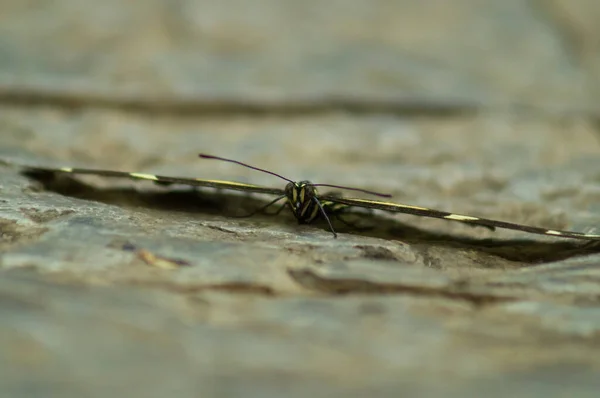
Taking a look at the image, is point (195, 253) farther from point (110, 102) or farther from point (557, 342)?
point (110, 102)

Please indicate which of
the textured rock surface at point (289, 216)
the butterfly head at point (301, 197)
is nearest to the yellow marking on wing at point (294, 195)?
the butterfly head at point (301, 197)

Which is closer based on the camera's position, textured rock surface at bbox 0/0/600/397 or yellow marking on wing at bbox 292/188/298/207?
textured rock surface at bbox 0/0/600/397

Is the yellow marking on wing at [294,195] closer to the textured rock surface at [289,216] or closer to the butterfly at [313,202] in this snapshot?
the butterfly at [313,202]

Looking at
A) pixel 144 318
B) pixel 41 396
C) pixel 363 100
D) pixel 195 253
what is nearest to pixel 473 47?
pixel 363 100

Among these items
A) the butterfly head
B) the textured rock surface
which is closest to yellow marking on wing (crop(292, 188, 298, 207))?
the butterfly head

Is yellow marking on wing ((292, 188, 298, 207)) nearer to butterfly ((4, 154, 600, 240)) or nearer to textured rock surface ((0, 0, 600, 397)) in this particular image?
butterfly ((4, 154, 600, 240))

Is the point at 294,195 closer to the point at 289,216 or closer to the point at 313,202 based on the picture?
the point at 313,202
